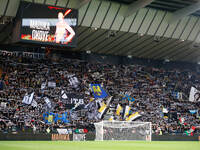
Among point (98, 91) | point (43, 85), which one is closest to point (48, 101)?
point (43, 85)

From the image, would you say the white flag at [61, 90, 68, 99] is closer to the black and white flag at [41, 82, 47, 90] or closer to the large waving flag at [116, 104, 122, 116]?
the black and white flag at [41, 82, 47, 90]

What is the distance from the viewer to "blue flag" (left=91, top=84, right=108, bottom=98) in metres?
40.2

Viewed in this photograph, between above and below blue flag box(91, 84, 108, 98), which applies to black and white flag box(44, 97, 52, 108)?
below

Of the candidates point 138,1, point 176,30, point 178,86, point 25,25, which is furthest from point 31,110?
point 178,86

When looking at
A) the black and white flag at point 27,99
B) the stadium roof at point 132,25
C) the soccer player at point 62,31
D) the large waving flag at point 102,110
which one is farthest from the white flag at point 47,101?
the soccer player at point 62,31

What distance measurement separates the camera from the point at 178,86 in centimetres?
4666

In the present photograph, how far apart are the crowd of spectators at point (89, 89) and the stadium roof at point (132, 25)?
2.56 meters

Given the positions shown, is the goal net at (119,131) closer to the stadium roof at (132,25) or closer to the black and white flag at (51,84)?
the black and white flag at (51,84)

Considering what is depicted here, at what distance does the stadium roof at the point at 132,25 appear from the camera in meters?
33.4

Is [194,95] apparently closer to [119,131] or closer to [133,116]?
[133,116]

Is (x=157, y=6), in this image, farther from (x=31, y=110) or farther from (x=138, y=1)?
(x=31, y=110)

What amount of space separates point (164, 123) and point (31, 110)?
14.6 m

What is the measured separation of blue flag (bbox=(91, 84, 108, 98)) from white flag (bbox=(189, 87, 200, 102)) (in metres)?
12.2

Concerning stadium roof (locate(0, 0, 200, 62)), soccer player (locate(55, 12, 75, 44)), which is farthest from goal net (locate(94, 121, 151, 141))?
stadium roof (locate(0, 0, 200, 62))
